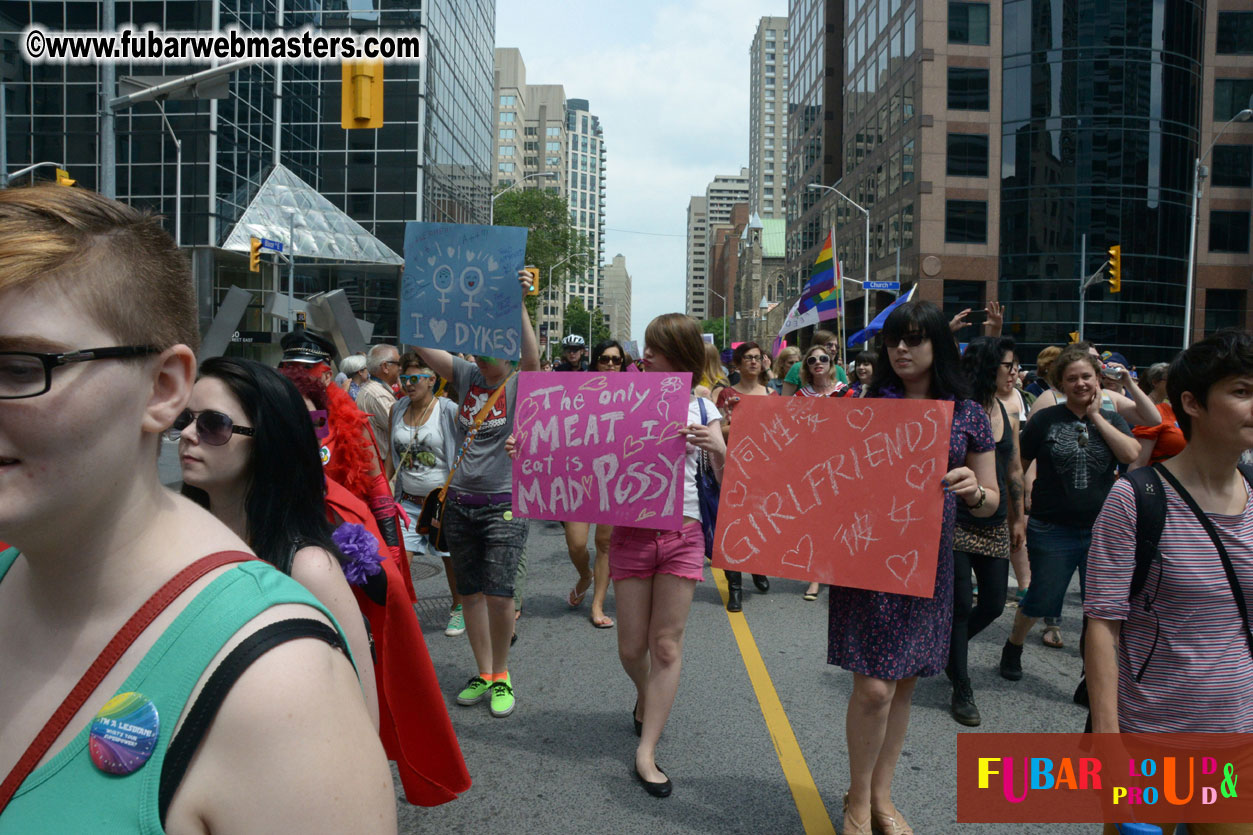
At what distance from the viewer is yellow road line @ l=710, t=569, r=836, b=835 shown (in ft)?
12.1

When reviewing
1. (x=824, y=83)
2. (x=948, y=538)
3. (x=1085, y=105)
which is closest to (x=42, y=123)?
(x=948, y=538)

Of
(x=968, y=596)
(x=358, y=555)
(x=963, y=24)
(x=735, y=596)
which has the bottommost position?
(x=735, y=596)

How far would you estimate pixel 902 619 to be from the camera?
11.1 ft

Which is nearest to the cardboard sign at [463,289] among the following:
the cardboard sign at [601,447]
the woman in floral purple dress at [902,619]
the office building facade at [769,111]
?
the cardboard sign at [601,447]

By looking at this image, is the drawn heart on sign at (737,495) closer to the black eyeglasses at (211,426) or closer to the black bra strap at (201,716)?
the black eyeglasses at (211,426)

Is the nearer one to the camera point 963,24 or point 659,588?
point 659,588

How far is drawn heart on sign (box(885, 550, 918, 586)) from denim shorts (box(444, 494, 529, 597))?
7.57 feet

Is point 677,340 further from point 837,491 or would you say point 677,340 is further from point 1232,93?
point 1232,93

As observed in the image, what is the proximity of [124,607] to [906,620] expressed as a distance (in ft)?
9.49

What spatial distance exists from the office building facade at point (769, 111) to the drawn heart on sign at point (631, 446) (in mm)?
163187

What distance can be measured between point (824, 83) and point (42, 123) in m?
52.7

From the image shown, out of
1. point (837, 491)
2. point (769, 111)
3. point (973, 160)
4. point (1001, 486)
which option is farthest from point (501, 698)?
point (769, 111)

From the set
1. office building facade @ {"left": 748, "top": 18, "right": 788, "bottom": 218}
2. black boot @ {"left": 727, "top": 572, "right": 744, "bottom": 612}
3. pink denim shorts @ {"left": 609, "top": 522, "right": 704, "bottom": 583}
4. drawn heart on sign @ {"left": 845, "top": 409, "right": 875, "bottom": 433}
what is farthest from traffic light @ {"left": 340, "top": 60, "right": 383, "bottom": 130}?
office building facade @ {"left": 748, "top": 18, "right": 788, "bottom": 218}

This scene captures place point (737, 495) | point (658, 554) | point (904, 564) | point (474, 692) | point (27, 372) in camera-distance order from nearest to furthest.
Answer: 1. point (27, 372)
2. point (904, 564)
3. point (737, 495)
4. point (658, 554)
5. point (474, 692)
